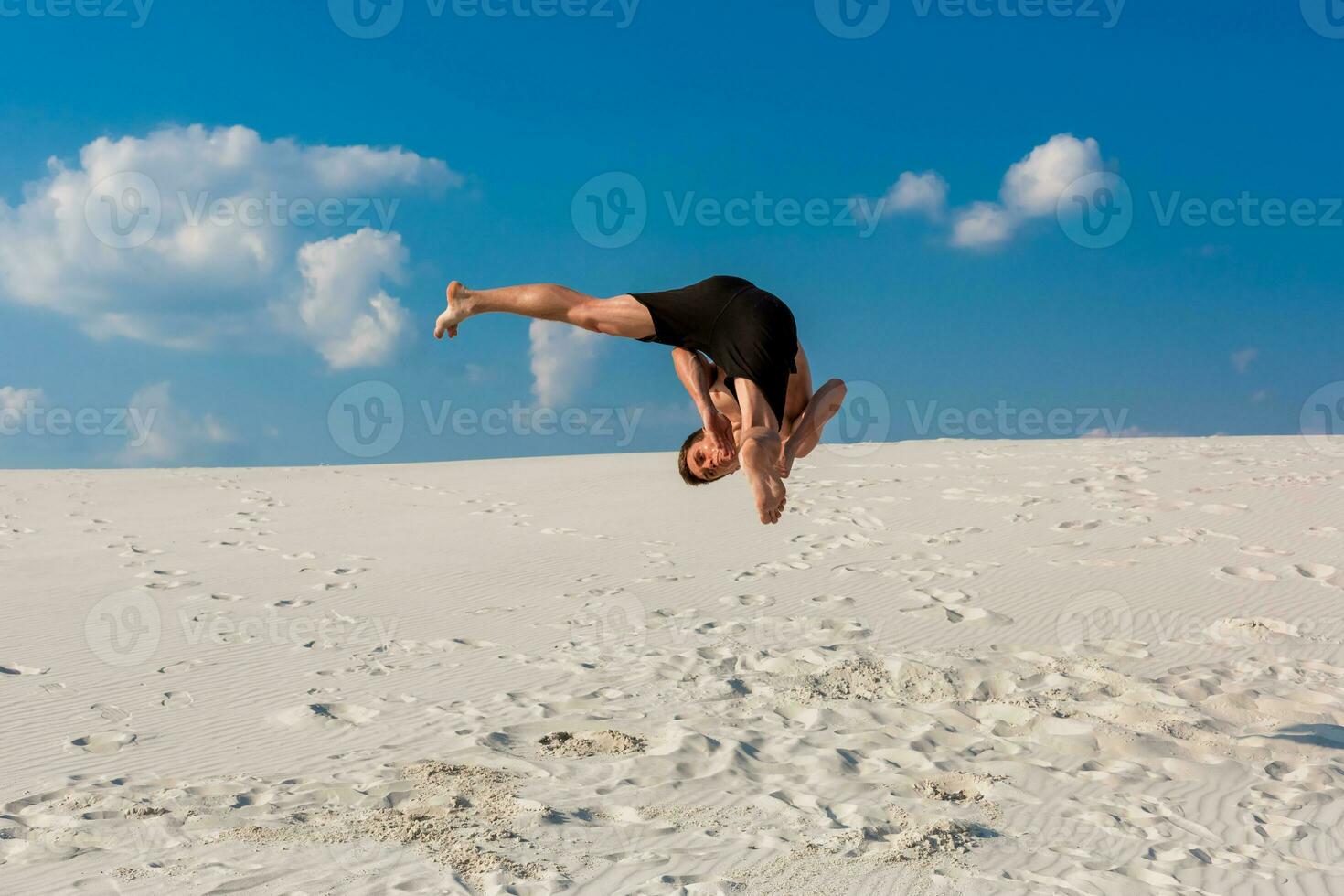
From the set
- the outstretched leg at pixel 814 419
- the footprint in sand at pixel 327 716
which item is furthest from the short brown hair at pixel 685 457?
the footprint in sand at pixel 327 716

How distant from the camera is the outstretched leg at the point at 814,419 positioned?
587cm

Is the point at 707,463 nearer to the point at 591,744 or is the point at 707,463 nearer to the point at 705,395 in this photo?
the point at 705,395

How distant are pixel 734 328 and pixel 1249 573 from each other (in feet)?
30.3

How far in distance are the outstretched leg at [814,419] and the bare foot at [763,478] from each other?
629 mm

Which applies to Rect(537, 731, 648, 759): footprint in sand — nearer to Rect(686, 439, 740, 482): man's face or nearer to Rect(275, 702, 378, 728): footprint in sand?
Rect(275, 702, 378, 728): footprint in sand

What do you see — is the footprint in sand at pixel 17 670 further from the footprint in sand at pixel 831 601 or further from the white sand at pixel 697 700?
the footprint in sand at pixel 831 601

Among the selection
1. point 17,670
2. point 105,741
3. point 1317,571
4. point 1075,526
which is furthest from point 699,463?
point 1075,526

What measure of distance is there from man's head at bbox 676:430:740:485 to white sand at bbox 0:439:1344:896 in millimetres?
1989

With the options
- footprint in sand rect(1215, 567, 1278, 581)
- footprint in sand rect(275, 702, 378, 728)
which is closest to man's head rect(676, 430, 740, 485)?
footprint in sand rect(275, 702, 378, 728)

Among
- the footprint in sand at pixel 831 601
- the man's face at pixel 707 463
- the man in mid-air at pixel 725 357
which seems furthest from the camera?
the footprint in sand at pixel 831 601

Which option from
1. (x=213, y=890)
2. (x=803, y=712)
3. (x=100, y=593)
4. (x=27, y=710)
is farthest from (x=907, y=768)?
(x=100, y=593)

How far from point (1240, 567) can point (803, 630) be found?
591cm

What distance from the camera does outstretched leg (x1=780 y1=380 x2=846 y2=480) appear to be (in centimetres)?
587

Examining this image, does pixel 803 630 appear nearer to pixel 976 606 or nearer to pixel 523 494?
pixel 976 606
